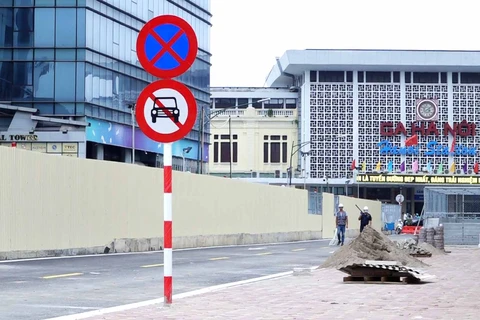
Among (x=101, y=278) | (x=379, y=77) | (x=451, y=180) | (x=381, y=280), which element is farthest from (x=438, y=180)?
(x=101, y=278)

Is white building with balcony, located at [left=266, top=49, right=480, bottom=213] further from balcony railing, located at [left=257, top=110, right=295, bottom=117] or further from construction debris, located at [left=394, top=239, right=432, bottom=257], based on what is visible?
construction debris, located at [left=394, top=239, right=432, bottom=257]

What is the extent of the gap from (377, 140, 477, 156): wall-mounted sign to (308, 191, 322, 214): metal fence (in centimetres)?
5523

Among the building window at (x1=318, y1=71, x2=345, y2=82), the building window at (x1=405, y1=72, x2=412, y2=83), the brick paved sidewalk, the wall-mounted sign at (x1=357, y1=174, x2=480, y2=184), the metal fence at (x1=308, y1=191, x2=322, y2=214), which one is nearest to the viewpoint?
the brick paved sidewalk

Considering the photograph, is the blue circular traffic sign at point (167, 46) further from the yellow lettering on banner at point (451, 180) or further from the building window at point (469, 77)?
the building window at point (469, 77)

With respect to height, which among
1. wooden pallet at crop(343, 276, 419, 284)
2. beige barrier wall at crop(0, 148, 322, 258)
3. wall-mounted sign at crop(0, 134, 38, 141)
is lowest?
wooden pallet at crop(343, 276, 419, 284)

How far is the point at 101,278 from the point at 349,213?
195ft

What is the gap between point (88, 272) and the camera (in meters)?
19.3

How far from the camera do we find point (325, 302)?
13.0m

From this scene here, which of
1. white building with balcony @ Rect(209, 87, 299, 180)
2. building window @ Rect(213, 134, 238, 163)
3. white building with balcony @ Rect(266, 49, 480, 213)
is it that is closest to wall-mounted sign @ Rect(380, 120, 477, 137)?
white building with balcony @ Rect(266, 49, 480, 213)

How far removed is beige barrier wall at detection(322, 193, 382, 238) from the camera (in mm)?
64562

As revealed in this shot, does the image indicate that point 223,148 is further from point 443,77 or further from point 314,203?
point 314,203

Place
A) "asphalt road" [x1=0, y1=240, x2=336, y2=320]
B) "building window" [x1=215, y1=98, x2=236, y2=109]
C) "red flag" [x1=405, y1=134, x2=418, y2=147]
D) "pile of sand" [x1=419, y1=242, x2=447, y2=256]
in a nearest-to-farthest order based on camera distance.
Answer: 1. "asphalt road" [x1=0, y1=240, x2=336, y2=320]
2. "pile of sand" [x1=419, y1=242, x2=447, y2=256]
3. "red flag" [x1=405, y1=134, x2=418, y2=147]
4. "building window" [x1=215, y1=98, x2=236, y2=109]

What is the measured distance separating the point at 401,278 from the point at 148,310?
7.53 meters

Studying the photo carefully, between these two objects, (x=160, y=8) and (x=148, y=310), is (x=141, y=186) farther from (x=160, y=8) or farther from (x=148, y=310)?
(x=160, y=8)
